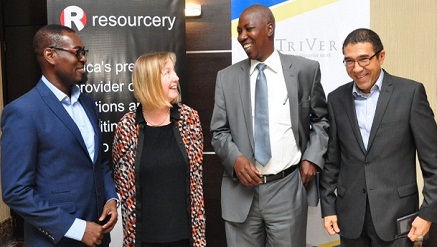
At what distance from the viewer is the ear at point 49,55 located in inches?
85.0

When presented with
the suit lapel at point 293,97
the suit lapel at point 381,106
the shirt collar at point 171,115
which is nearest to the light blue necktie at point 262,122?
the suit lapel at point 293,97

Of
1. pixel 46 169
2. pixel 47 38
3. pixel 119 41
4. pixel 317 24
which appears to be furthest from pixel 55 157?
pixel 317 24

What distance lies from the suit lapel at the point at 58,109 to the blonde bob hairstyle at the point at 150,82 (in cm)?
51

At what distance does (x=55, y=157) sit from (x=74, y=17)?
1739 millimetres

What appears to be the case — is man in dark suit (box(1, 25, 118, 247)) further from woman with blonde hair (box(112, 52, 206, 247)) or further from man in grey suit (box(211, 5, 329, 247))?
man in grey suit (box(211, 5, 329, 247))

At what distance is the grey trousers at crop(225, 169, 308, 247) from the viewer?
262 cm

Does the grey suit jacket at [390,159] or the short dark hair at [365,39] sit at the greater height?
the short dark hair at [365,39]

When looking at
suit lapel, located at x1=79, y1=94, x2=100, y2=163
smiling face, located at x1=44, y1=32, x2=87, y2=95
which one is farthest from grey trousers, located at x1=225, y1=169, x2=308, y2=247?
smiling face, located at x1=44, y1=32, x2=87, y2=95

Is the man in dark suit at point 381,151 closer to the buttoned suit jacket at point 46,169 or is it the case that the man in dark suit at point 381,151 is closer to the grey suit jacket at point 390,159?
the grey suit jacket at point 390,159

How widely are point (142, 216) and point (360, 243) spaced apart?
1160 mm

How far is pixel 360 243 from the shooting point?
2.41 metres

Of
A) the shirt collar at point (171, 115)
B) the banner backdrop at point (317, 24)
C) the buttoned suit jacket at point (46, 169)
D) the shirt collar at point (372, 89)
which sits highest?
the banner backdrop at point (317, 24)

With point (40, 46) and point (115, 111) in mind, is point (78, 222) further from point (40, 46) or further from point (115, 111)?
point (115, 111)

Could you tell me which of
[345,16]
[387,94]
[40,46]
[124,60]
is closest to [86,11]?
[124,60]
